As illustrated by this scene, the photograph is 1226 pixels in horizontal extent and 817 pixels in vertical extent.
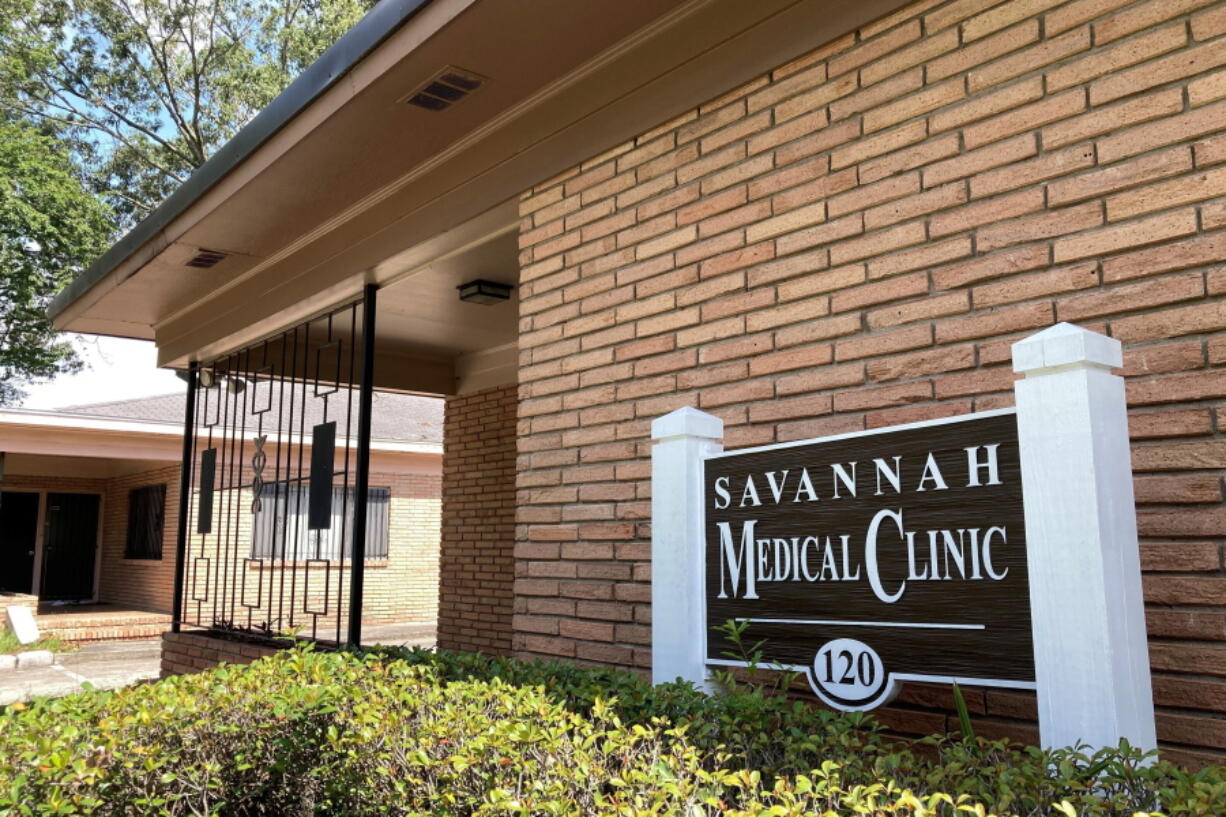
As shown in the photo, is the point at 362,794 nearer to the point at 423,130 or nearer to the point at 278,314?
the point at 423,130

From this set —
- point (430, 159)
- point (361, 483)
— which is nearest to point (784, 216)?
point (430, 159)

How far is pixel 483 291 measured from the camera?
6785 mm

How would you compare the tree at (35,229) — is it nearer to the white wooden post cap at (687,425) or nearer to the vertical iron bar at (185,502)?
the vertical iron bar at (185,502)

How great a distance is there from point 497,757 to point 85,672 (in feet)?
36.8

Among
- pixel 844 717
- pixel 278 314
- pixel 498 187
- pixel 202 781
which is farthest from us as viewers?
pixel 278 314

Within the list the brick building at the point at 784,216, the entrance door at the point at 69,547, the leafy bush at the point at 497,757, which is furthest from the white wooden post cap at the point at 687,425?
the entrance door at the point at 69,547

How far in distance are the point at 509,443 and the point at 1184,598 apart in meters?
7.34

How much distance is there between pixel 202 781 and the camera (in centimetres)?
259

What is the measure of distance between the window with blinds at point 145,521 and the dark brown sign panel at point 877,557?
643 inches

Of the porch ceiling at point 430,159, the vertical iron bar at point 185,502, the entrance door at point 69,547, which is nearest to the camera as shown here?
the porch ceiling at point 430,159

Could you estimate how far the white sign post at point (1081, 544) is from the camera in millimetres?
2014

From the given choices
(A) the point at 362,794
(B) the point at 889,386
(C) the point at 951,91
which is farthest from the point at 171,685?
(C) the point at 951,91

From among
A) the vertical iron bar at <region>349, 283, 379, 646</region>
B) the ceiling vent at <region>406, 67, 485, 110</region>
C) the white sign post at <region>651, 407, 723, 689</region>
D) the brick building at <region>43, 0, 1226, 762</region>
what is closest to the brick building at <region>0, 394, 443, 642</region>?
the vertical iron bar at <region>349, 283, 379, 646</region>

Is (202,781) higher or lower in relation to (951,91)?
lower
